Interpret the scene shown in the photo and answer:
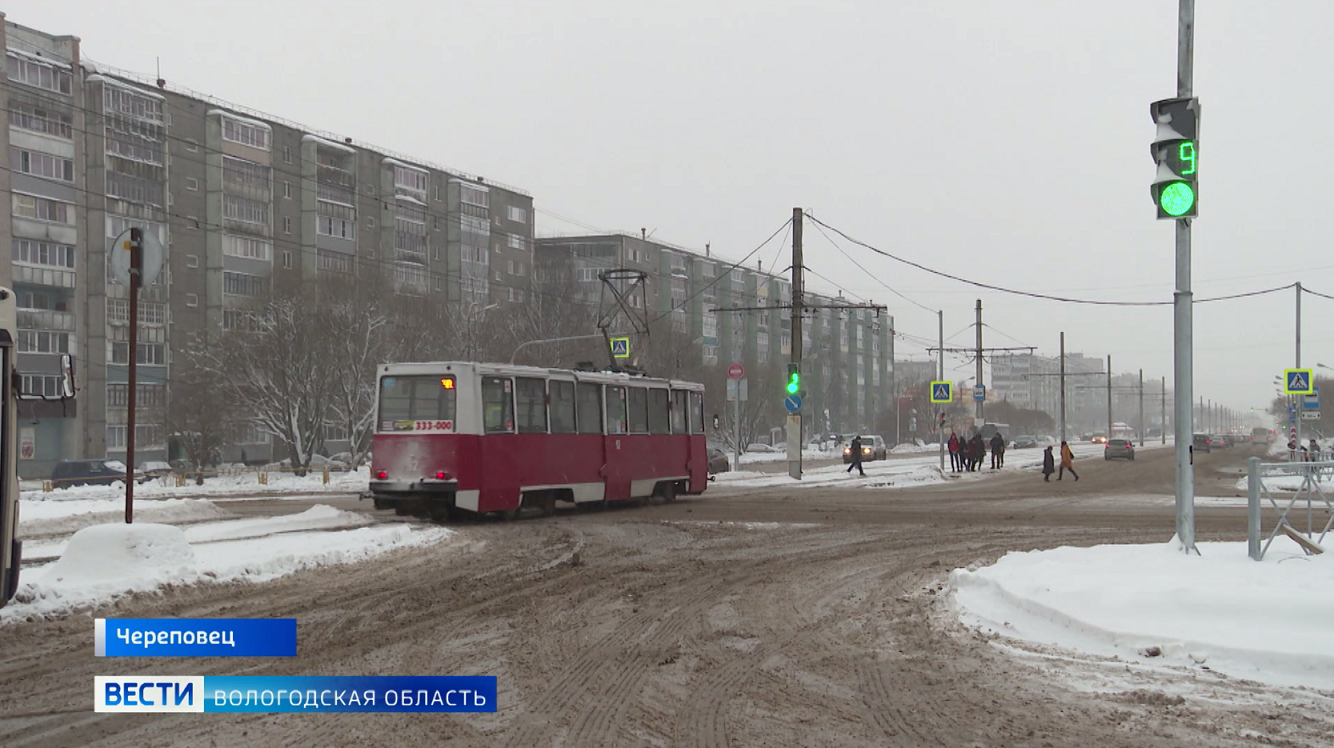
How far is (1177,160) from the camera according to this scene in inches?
448

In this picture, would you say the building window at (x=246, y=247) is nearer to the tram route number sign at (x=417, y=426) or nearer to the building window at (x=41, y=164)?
the building window at (x=41, y=164)

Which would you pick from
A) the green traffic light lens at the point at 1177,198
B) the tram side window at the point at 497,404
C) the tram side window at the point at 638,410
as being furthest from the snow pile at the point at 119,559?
the tram side window at the point at 638,410

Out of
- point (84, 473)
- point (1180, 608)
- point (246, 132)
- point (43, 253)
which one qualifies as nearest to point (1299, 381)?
point (1180, 608)

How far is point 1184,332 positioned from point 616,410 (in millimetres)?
14126

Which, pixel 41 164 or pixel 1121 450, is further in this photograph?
pixel 1121 450

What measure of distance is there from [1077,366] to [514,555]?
186m

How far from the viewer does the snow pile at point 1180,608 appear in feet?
25.8

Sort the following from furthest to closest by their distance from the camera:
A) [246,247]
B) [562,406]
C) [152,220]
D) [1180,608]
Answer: [246,247] → [152,220] → [562,406] → [1180,608]

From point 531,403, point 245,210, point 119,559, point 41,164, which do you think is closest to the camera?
point 119,559

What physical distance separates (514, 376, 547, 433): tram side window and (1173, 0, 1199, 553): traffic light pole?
1224 centimetres

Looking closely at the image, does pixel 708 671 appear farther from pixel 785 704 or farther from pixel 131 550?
pixel 131 550

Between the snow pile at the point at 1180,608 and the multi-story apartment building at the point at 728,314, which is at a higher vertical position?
the multi-story apartment building at the point at 728,314
